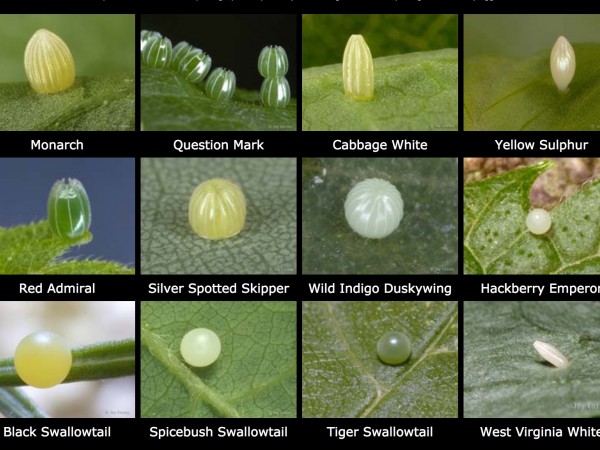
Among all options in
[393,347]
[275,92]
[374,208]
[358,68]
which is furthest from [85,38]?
[393,347]

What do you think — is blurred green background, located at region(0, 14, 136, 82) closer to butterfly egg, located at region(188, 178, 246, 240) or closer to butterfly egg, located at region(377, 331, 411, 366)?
butterfly egg, located at region(188, 178, 246, 240)

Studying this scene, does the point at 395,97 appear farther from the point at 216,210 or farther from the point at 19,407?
the point at 19,407

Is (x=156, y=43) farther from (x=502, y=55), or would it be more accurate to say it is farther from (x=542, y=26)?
(x=542, y=26)

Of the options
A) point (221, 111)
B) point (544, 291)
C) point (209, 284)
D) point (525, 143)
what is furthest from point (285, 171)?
point (544, 291)

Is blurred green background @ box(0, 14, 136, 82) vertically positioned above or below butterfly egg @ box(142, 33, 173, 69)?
above

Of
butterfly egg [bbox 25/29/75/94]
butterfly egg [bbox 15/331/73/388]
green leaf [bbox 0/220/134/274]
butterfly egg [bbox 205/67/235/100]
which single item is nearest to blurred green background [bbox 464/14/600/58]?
butterfly egg [bbox 205/67/235/100]

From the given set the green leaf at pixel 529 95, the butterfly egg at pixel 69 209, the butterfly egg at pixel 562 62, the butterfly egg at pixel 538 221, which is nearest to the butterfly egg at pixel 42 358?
the butterfly egg at pixel 69 209
